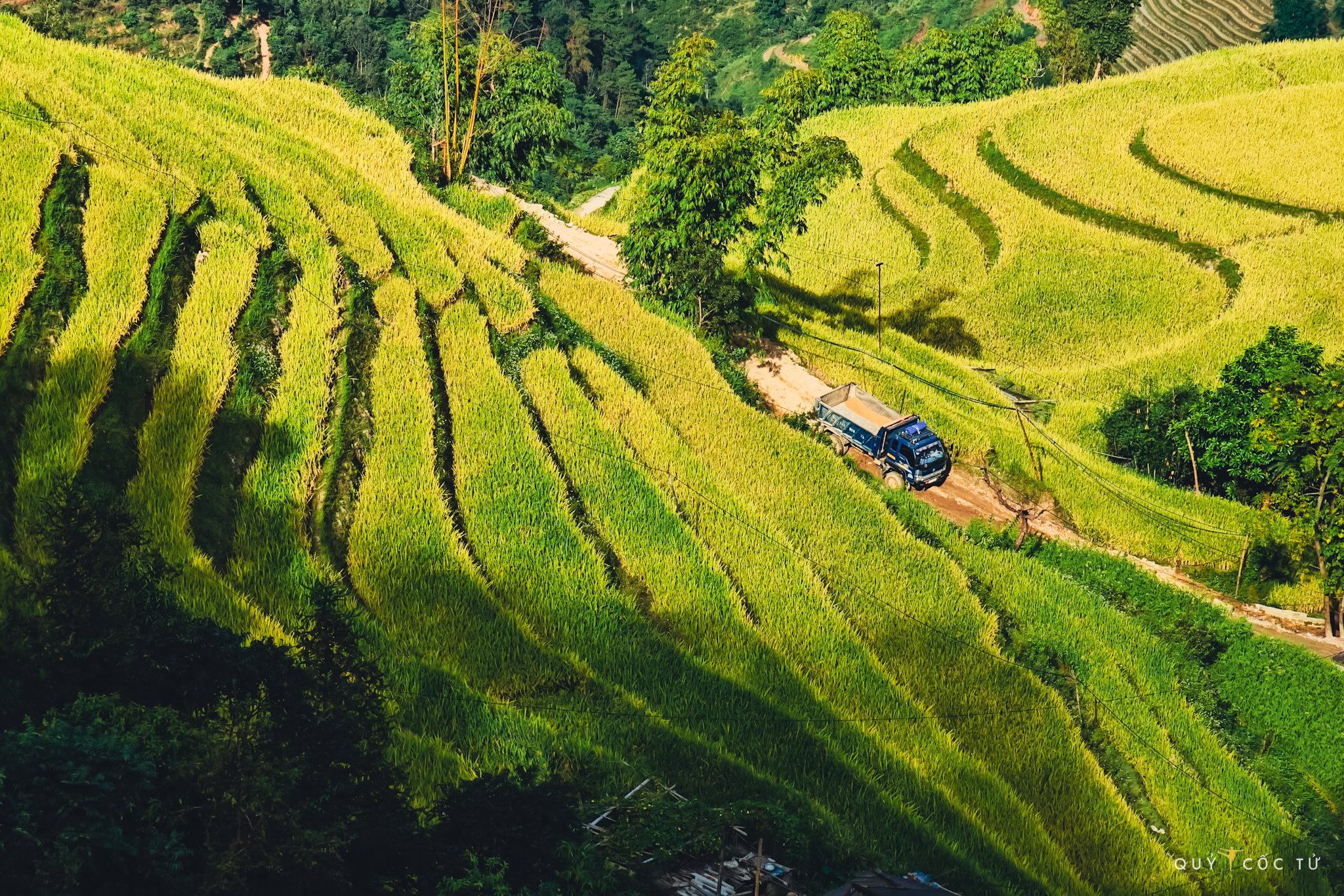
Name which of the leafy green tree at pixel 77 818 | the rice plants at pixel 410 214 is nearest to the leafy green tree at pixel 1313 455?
the rice plants at pixel 410 214

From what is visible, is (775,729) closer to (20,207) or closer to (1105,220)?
(20,207)

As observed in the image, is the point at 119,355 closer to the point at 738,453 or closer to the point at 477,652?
the point at 477,652

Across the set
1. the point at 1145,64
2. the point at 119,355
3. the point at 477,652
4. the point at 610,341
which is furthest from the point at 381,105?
the point at 1145,64

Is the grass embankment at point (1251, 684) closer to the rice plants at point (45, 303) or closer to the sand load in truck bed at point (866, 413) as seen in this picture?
the sand load in truck bed at point (866, 413)

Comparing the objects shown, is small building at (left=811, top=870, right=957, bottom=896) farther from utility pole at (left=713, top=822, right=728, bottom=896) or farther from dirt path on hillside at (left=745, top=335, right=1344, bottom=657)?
dirt path on hillside at (left=745, top=335, right=1344, bottom=657)

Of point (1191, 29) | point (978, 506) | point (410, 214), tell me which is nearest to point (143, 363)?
point (410, 214)
